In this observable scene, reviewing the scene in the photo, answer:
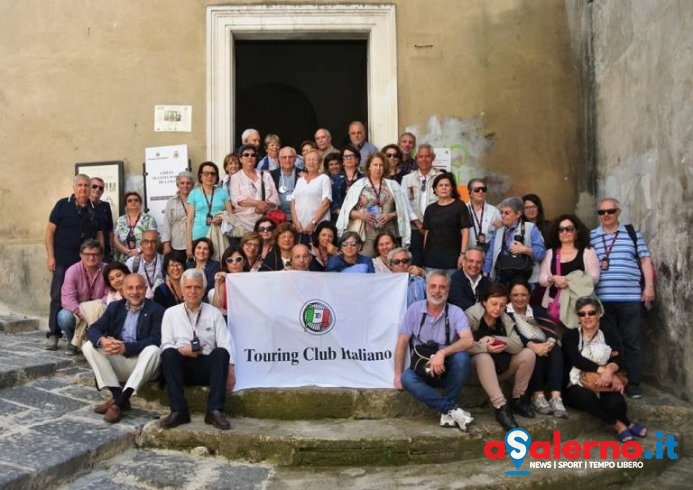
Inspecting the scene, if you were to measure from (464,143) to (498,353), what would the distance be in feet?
12.5

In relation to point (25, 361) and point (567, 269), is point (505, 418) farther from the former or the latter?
point (25, 361)

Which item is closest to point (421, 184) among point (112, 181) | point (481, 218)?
point (481, 218)

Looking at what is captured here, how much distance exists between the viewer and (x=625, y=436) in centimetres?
493

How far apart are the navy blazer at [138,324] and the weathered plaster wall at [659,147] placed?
4528 mm

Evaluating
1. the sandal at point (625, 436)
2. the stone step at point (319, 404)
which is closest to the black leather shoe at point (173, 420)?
the stone step at point (319, 404)

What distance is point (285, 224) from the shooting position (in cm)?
611

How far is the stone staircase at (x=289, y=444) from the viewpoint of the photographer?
4.18 metres

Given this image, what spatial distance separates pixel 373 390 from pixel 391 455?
0.71m

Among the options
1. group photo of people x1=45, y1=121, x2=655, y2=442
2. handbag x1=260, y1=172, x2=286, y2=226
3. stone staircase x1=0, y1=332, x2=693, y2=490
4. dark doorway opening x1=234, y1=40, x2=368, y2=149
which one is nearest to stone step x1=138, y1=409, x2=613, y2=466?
stone staircase x1=0, y1=332, x2=693, y2=490

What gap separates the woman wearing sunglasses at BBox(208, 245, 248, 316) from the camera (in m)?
5.68

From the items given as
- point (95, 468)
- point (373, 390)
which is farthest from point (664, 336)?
point (95, 468)

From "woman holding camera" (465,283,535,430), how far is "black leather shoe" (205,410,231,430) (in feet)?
6.37

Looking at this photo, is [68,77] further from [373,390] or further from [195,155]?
[373,390]

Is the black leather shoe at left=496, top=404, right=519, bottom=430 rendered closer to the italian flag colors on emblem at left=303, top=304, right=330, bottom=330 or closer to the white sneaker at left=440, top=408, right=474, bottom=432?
the white sneaker at left=440, top=408, right=474, bottom=432
